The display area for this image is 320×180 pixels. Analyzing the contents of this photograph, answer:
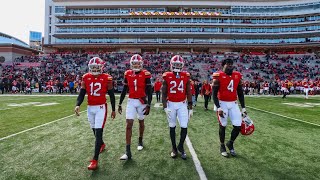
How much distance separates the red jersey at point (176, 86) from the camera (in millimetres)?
5590

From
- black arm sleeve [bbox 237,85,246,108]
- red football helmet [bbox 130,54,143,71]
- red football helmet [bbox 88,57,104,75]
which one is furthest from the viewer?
black arm sleeve [bbox 237,85,246,108]

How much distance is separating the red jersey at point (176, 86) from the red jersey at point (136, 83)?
0.50 m

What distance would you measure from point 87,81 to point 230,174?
3121 millimetres

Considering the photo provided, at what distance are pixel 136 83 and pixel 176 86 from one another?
84 centimetres

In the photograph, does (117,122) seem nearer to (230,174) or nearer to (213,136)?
(213,136)

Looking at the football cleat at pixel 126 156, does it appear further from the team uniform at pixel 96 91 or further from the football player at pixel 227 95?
the football player at pixel 227 95

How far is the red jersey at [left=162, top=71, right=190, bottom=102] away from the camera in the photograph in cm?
559

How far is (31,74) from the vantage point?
1451 inches

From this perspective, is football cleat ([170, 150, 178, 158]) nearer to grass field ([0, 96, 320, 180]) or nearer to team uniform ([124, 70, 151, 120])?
grass field ([0, 96, 320, 180])

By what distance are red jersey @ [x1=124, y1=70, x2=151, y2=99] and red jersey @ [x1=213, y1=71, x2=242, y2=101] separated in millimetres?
1514

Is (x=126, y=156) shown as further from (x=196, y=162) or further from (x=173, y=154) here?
(x=196, y=162)

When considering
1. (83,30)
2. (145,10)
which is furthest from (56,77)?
(145,10)

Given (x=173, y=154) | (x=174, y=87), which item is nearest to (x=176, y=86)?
(x=174, y=87)

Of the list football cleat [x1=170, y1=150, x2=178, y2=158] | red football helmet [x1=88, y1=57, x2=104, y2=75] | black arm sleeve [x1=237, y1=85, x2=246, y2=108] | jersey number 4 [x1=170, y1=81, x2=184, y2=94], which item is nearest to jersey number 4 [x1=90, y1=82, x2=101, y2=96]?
red football helmet [x1=88, y1=57, x2=104, y2=75]
